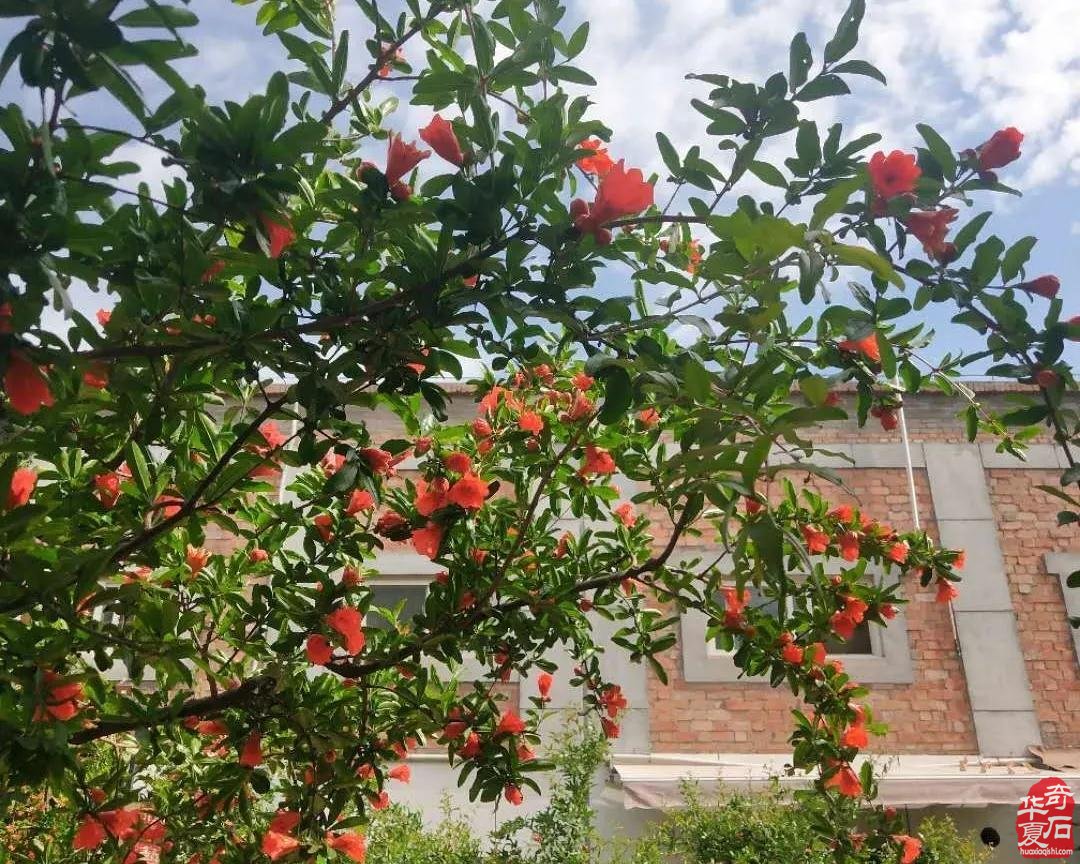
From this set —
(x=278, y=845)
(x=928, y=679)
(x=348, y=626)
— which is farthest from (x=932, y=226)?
(x=928, y=679)

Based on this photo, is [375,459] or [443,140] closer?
[443,140]

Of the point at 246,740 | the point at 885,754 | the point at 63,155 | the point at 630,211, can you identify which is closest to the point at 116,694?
the point at 246,740

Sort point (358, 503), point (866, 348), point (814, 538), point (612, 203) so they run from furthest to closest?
point (814, 538), point (358, 503), point (866, 348), point (612, 203)

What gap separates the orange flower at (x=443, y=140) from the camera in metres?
1.35

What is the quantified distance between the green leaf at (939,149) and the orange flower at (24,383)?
1549 millimetres

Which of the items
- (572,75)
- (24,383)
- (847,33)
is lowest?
(24,383)

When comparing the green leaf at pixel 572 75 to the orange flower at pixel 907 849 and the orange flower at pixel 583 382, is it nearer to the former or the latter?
the orange flower at pixel 583 382

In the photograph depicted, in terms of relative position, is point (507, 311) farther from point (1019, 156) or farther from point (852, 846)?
point (852, 846)

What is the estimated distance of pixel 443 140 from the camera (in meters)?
1.37

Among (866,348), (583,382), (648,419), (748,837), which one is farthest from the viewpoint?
(748,837)

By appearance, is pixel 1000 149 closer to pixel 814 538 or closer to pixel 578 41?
pixel 578 41

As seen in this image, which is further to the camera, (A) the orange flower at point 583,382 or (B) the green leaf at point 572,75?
(A) the orange flower at point 583,382

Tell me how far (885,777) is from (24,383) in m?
5.56

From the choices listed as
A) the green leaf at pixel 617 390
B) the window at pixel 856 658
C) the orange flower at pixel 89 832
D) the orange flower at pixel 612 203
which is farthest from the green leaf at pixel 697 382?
the window at pixel 856 658
